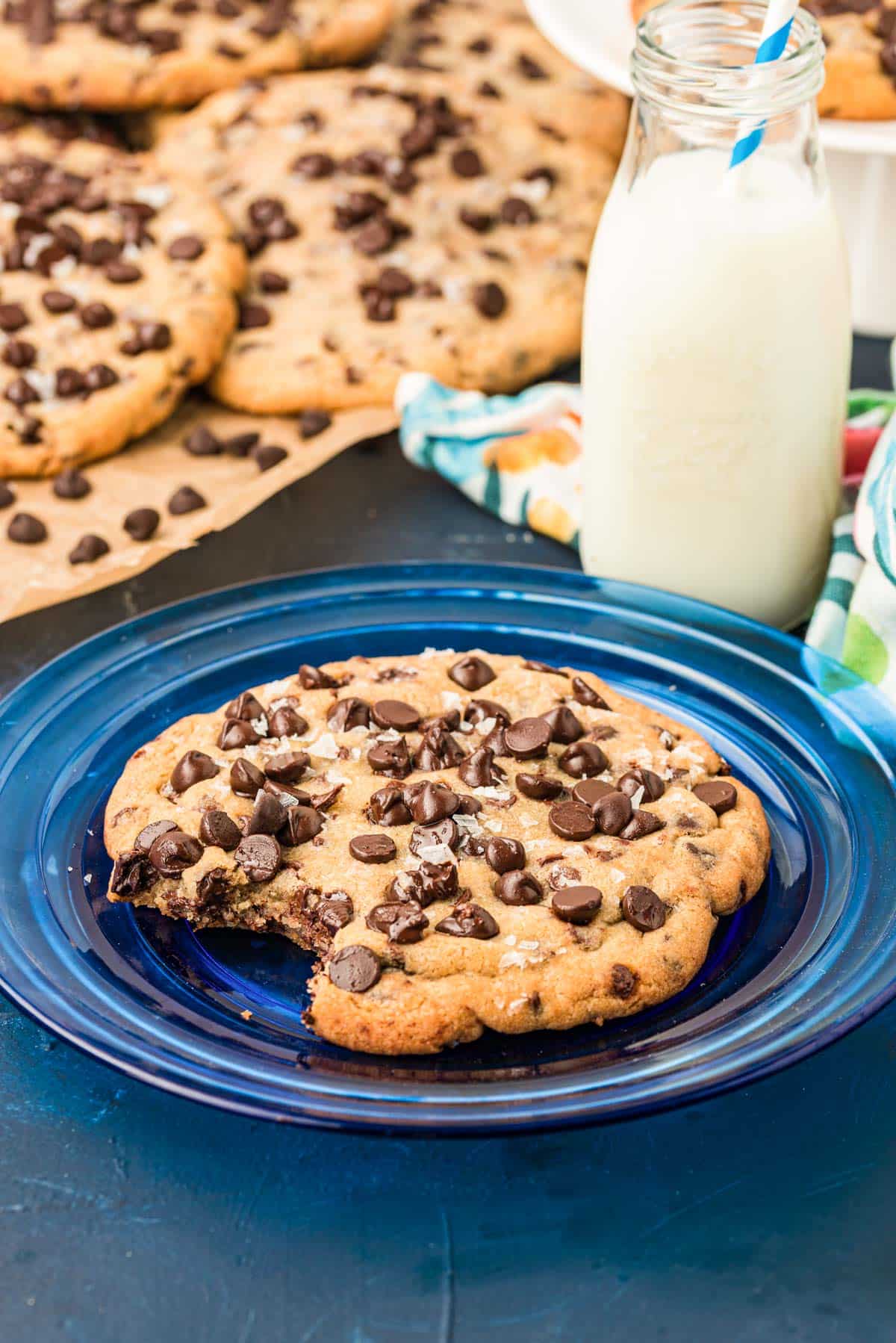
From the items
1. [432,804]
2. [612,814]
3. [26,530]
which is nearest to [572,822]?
[612,814]

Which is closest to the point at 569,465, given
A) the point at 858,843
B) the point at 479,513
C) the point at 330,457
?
the point at 479,513

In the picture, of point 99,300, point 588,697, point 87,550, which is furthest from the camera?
point 99,300

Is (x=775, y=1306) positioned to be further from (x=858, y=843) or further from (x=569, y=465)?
(x=569, y=465)

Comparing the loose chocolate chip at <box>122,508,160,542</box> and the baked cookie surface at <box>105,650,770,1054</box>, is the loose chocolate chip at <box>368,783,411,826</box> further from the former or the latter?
the loose chocolate chip at <box>122,508,160,542</box>

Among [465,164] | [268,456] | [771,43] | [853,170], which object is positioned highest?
[771,43]

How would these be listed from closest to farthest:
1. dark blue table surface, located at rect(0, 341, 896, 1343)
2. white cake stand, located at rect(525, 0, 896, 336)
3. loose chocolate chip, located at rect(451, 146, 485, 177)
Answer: dark blue table surface, located at rect(0, 341, 896, 1343)
white cake stand, located at rect(525, 0, 896, 336)
loose chocolate chip, located at rect(451, 146, 485, 177)

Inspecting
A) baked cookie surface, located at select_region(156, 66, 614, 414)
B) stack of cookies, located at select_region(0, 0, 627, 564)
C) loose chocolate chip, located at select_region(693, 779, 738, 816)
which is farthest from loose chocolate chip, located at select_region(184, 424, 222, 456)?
loose chocolate chip, located at select_region(693, 779, 738, 816)

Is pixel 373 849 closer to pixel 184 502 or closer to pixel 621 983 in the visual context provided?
pixel 621 983
